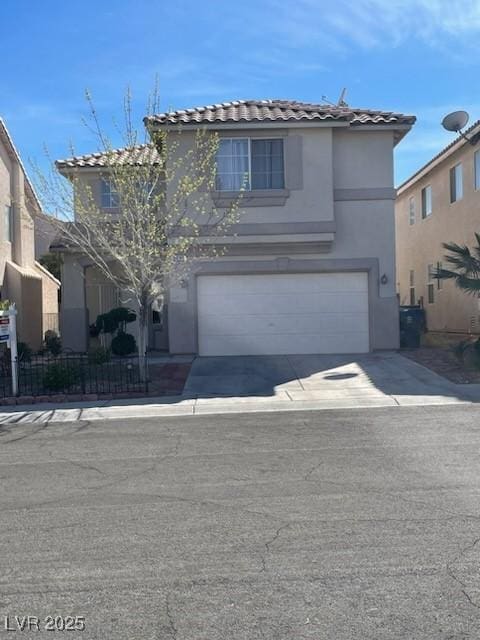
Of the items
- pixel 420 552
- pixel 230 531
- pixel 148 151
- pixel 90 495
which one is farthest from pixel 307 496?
pixel 148 151

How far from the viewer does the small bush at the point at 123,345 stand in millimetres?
19078

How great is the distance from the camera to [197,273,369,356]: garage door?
18.3m

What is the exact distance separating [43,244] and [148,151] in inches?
785

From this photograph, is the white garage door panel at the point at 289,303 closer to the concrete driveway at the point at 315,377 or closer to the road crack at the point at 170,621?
the concrete driveway at the point at 315,377

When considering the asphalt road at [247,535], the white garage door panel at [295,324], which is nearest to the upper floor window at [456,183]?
the white garage door panel at [295,324]

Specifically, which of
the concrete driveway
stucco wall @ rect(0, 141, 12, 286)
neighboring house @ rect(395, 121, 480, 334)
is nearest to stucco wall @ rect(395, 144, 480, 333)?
neighboring house @ rect(395, 121, 480, 334)

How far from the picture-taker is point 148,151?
1584cm

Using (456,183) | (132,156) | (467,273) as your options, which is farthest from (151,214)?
(456,183)

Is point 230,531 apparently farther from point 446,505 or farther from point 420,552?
point 446,505

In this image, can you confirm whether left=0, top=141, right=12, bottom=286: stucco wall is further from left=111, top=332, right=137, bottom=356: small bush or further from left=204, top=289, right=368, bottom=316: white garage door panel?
left=204, top=289, right=368, bottom=316: white garage door panel

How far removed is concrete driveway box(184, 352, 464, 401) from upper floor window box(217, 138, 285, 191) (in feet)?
14.9

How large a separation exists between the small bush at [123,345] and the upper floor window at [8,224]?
5.88m

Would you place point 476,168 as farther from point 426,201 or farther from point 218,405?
point 218,405

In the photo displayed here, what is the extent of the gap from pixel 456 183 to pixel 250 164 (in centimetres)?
839
